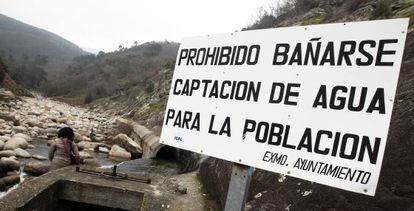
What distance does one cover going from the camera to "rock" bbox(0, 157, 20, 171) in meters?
9.98

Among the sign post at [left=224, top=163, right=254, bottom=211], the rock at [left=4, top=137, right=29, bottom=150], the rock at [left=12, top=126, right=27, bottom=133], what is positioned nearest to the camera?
the sign post at [left=224, top=163, right=254, bottom=211]

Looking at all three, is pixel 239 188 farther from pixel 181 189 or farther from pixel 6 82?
pixel 6 82

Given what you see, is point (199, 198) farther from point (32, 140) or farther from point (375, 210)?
point (32, 140)

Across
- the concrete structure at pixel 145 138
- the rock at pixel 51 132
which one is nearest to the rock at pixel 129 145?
the concrete structure at pixel 145 138

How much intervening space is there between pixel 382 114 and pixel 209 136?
→ 1056 mm

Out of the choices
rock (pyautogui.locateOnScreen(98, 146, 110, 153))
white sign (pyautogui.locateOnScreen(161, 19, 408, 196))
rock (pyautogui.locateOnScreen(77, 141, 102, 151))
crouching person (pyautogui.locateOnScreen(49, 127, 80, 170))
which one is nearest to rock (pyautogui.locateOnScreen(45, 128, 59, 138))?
rock (pyautogui.locateOnScreen(77, 141, 102, 151))

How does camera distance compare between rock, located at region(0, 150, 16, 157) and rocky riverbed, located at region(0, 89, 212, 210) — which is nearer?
rocky riverbed, located at region(0, 89, 212, 210)

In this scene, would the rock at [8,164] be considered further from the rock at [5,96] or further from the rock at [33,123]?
the rock at [5,96]

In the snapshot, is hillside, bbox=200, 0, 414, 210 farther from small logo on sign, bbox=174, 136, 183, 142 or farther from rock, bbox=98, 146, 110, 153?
rock, bbox=98, 146, 110, 153

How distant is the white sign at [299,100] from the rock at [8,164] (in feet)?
28.8

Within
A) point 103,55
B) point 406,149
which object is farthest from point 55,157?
point 103,55

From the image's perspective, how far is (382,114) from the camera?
1.93m

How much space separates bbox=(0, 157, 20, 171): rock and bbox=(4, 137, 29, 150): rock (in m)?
2.37

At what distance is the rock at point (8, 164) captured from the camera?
9.98 meters
